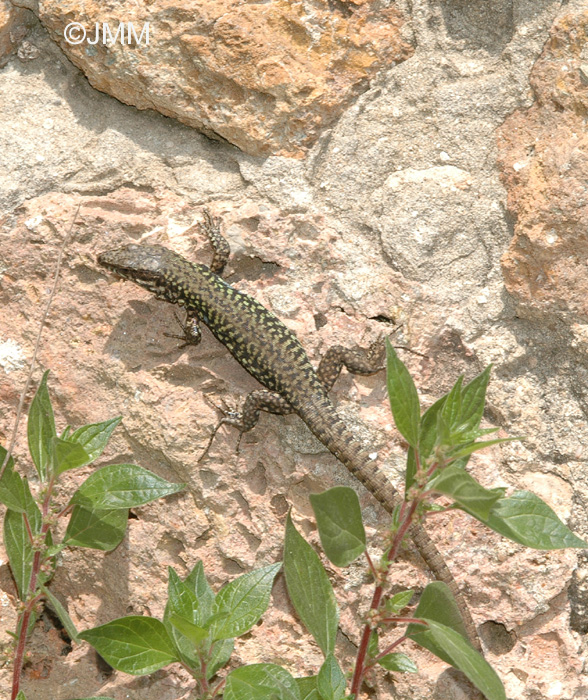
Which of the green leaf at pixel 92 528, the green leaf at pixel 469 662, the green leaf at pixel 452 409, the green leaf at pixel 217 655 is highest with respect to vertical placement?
the green leaf at pixel 452 409

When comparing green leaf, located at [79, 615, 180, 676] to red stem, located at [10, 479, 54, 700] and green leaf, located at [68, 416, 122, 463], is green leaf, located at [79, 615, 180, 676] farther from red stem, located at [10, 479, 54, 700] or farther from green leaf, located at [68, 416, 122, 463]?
green leaf, located at [68, 416, 122, 463]

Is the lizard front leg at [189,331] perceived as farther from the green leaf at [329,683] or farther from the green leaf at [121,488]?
the green leaf at [329,683]

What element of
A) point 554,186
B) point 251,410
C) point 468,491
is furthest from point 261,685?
point 554,186

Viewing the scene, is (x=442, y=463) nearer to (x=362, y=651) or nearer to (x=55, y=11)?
(x=362, y=651)

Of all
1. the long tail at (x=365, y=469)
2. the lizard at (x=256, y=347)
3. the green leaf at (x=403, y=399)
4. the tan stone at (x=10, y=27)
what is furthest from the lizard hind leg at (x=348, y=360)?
the tan stone at (x=10, y=27)

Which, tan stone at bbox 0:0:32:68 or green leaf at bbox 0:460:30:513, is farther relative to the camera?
tan stone at bbox 0:0:32:68

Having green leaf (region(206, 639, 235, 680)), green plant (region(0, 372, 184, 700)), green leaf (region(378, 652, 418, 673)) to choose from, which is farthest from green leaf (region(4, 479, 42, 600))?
green leaf (region(378, 652, 418, 673))
